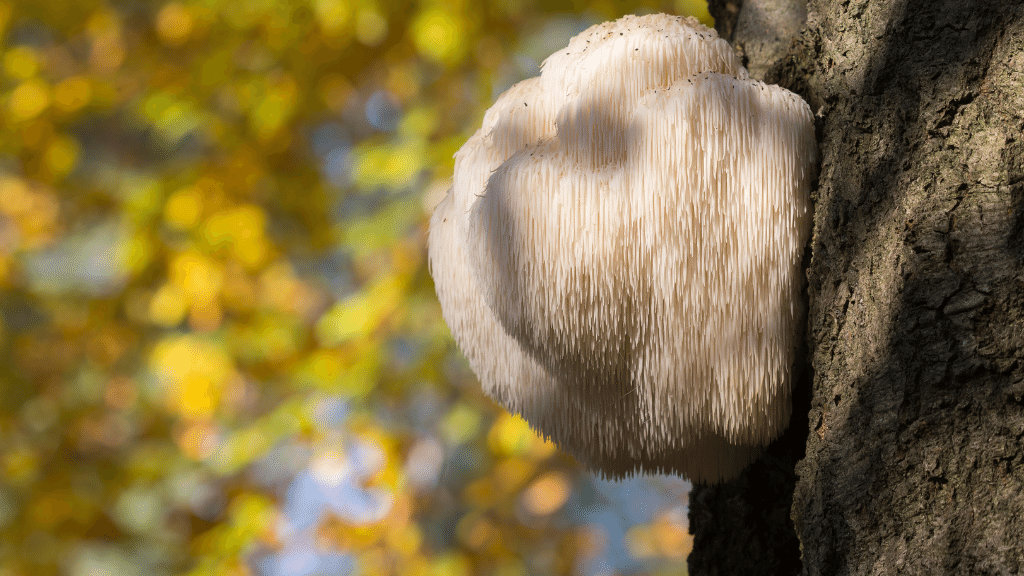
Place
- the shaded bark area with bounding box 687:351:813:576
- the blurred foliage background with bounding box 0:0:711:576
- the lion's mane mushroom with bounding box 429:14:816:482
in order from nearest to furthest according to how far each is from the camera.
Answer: the lion's mane mushroom with bounding box 429:14:816:482, the shaded bark area with bounding box 687:351:813:576, the blurred foliage background with bounding box 0:0:711:576

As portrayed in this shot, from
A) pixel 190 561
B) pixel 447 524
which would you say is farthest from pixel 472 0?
pixel 190 561

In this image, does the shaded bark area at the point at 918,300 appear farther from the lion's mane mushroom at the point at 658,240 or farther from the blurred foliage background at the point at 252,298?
the blurred foliage background at the point at 252,298

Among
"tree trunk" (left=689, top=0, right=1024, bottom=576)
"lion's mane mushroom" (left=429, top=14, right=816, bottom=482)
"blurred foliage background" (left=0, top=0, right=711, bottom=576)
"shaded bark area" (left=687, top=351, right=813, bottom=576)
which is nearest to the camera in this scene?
"tree trunk" (left=689, top=0, right=1024, bottom=576)

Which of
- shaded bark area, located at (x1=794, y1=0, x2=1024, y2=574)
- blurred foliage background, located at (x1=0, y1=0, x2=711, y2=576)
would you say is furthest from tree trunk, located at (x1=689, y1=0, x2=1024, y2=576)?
blurred foliage background, located at (x1=0, y1=0, x2=711, y2=576)

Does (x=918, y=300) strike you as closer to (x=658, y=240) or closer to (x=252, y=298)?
(x=658, y=240)

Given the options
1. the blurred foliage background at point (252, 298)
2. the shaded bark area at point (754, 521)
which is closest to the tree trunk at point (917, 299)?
the shaded bark area at point (754, 521)

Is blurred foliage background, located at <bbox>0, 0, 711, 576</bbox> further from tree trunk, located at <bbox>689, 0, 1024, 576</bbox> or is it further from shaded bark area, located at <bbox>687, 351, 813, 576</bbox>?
tree trunk, located at <bbox>689, 0, 1024, 576</bbox>
